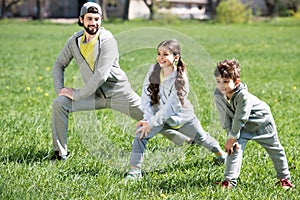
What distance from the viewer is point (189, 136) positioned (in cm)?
486

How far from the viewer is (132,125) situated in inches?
220

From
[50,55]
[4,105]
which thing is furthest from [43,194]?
[50,55]

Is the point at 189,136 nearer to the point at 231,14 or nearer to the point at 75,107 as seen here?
the point at 75,107

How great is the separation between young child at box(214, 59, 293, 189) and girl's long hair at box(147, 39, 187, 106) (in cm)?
28

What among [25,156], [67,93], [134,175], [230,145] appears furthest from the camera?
[25,156]

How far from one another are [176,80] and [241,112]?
555mm

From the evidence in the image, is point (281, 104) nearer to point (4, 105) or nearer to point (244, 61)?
point (4, 105)

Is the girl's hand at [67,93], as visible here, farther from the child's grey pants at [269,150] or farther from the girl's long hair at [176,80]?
the child's grey pants at [269,150]

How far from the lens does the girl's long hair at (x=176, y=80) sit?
410 cm

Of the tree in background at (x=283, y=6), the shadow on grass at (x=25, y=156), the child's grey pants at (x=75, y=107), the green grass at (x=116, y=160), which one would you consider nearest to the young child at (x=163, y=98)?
the green grass at (x=116, y=160)

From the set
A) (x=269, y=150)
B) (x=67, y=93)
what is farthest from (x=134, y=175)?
(x=269, y=150)

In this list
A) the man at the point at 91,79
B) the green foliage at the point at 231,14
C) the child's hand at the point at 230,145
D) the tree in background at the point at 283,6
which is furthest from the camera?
the tree in background at the point at 283,6

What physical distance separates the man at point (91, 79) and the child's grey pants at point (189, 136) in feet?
0.55

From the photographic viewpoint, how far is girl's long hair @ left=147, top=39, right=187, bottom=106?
4.10m
